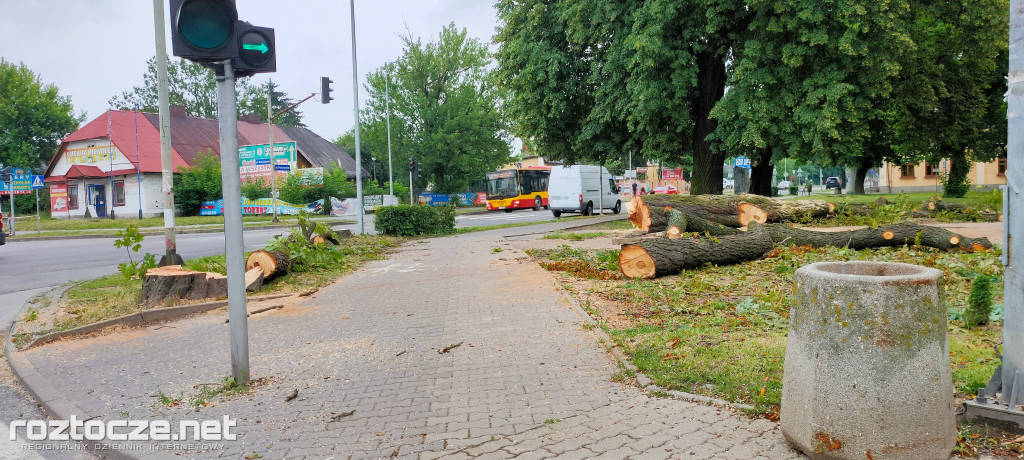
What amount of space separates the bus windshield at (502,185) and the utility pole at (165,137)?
32630mm

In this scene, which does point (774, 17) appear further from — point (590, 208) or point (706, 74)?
point (590, 208)

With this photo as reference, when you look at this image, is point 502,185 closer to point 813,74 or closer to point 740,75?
point 740,75

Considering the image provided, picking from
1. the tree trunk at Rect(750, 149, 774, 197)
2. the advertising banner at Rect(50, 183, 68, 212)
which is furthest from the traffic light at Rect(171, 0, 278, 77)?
the advertising banner at Rect(50, 183, 68, 212)

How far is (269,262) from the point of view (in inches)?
416

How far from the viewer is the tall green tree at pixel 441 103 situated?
48.4 m

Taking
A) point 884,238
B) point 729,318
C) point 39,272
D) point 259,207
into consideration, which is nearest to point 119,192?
point 259,207

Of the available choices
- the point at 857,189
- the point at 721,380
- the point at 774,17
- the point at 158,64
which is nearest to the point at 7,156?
the point at 158,64

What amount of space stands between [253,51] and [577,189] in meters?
28.8

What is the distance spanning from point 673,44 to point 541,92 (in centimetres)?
523

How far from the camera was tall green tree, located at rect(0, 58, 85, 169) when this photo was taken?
53250 millimetres

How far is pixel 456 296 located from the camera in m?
8.99

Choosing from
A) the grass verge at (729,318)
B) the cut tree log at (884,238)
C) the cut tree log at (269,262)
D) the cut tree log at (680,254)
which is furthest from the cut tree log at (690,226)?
the cut tree log at (269,262)

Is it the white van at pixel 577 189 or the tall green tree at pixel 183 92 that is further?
the tall green tree at pixel 183 92

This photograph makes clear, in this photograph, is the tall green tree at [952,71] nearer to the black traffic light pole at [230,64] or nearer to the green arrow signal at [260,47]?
the green arrow signal at [260,47]
